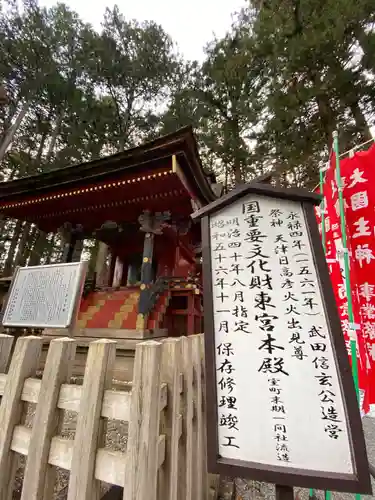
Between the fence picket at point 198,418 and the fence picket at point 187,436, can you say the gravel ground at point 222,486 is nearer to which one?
the fence picket at point 198,418

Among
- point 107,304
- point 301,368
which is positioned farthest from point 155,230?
Answer: point 301,368

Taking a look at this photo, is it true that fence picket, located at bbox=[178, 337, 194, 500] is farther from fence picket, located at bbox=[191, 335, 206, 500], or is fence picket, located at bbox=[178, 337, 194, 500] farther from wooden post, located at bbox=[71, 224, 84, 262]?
wooden post, located at bbox=[71, 224, 84, 262]

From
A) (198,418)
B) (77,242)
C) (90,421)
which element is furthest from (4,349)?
(77,242)

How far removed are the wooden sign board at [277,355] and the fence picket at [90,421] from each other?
1.75 ft

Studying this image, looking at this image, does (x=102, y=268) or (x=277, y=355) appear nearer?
(x=277, y=355)

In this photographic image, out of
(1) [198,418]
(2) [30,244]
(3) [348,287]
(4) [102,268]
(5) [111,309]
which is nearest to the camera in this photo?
(1) [198,418]

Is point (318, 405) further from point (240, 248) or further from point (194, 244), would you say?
point (194, 244)

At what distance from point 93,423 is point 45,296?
400 cm

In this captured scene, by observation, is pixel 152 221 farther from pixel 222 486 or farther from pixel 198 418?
pixel 222 486

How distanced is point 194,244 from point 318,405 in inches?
309

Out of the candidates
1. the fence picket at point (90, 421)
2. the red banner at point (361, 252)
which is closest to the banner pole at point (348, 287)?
the red banner at point (361, 252)

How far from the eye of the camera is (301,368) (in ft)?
3.96

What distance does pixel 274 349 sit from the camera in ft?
4.18

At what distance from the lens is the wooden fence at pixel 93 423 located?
1.02 meters
